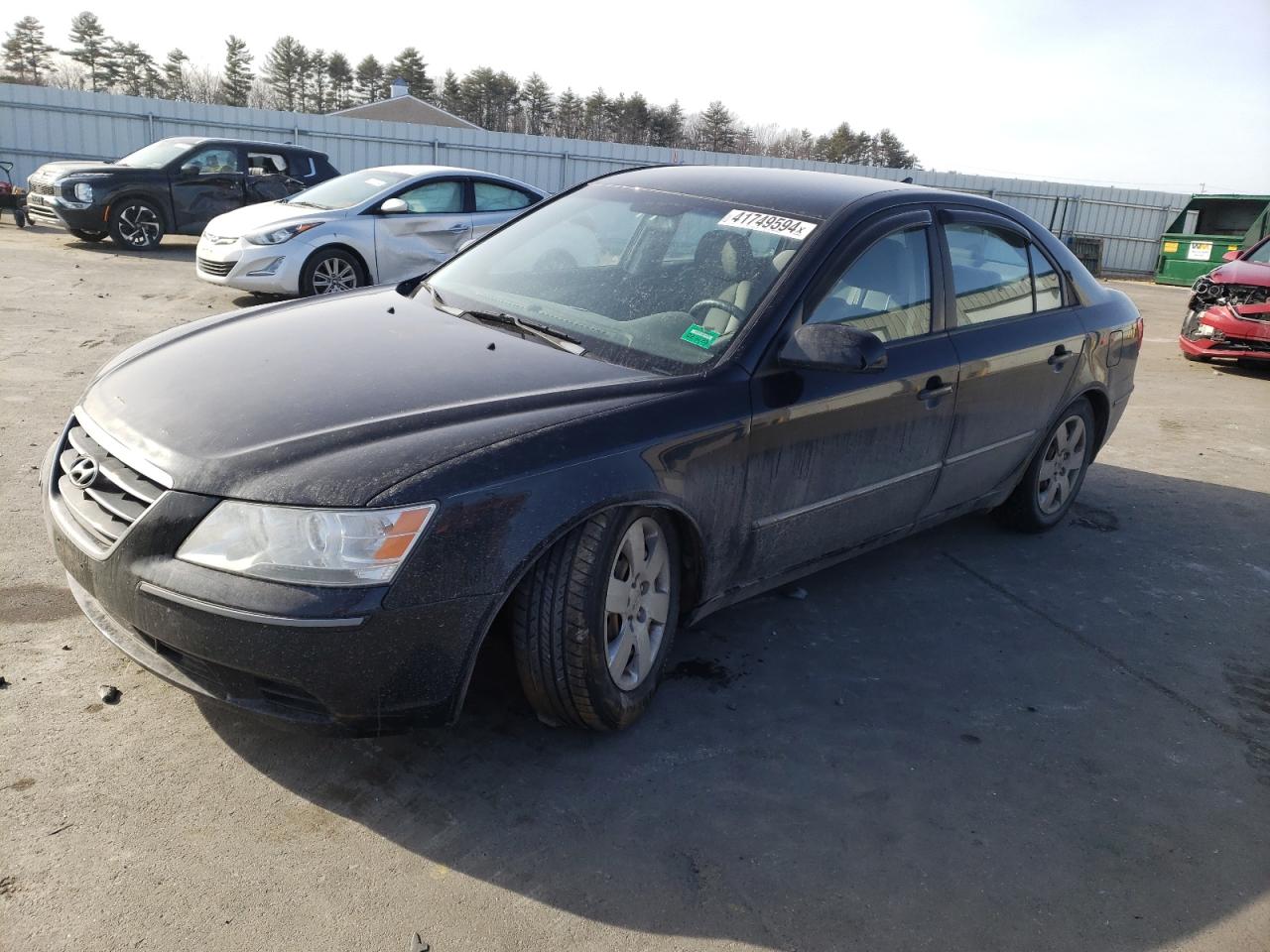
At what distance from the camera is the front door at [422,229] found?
32.5 feet

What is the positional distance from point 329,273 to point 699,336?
289 inches

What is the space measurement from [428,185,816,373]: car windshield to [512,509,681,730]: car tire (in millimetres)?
614

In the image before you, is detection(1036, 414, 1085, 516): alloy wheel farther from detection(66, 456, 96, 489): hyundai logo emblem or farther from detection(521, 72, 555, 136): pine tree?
detection(521, 72, 555, 136): pine tree

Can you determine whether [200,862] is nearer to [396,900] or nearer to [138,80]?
[396,900]

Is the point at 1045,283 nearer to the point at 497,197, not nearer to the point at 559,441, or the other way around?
the point at 559,441

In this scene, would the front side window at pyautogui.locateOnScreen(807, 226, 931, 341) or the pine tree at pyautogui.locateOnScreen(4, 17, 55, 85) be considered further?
the pine tree at pyautogui.locateOnScreen(4, 17, 55, 85)

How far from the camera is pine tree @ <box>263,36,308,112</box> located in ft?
231

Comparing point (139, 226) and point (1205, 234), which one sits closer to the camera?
point (139, 226)

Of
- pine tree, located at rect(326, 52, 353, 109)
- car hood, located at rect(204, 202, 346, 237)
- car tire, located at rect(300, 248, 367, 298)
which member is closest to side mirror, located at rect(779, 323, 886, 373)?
car tire, located at rect(300, 248, 367, 298)

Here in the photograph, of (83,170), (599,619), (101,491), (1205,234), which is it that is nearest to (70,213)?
(83,170)

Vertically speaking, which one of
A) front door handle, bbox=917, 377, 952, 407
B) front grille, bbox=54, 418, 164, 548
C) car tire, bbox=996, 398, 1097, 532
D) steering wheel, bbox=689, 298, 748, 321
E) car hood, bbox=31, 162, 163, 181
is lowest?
car tire, bbox=996, 398, 1097, 532

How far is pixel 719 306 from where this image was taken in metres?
3.37

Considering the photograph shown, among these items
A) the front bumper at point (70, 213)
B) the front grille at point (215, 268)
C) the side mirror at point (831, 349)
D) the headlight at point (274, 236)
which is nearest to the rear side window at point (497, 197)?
the headlight at point (274, 236)

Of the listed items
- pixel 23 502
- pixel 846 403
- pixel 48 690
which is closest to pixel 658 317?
pixel 846 403
